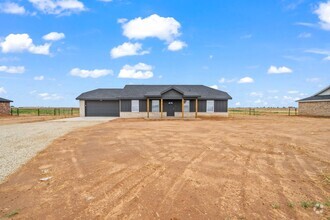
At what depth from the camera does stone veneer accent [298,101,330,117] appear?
31708 millimetres

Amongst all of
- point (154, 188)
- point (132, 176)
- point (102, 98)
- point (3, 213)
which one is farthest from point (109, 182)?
point (102, 98)

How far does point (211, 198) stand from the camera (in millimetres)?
5078

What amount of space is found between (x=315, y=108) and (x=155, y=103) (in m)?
22.0

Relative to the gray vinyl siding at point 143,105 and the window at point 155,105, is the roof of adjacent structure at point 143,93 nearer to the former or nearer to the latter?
the gray vinyl siding at point 143,105

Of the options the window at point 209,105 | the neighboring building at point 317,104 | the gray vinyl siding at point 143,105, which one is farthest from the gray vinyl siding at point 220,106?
the neighboring building at point 317,104

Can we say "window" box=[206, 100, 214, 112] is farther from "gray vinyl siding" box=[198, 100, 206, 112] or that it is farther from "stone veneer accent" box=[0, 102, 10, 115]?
"stone veneer accent" box=[0, 102, 10, 115]

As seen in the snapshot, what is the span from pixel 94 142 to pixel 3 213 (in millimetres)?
6947

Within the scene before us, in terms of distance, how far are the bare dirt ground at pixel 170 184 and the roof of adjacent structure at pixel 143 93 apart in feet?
61.0

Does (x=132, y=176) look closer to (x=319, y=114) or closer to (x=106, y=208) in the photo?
(x=106, y=208)

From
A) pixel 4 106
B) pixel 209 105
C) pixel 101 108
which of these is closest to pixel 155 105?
pixel 209 105

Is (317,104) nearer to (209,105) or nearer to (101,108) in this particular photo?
(209,105)

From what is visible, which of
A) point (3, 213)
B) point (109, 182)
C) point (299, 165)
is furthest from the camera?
point (299, 165)

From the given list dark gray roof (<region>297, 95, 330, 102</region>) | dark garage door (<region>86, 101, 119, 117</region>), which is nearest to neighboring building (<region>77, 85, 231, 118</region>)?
dark garage door (<region>86, 101, 119, 117</region>)

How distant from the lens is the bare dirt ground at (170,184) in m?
4.58
